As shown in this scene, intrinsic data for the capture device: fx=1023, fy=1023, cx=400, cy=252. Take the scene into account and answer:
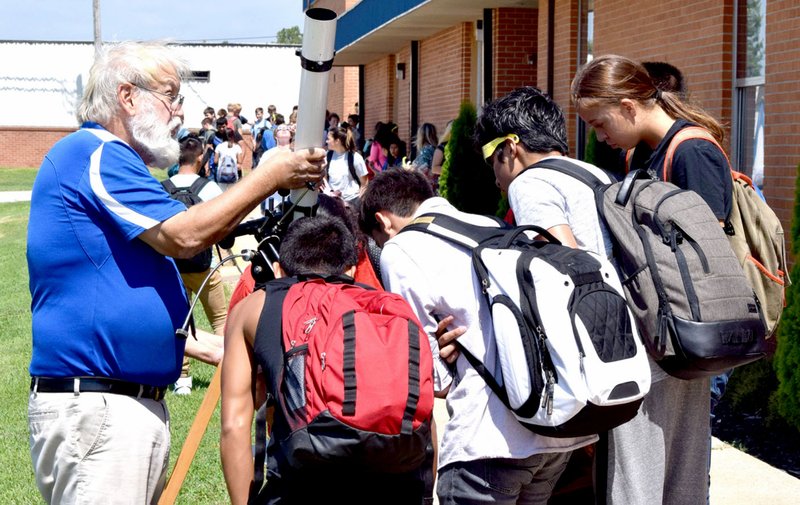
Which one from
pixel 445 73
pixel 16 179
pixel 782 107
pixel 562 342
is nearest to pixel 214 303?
pixel 782 107

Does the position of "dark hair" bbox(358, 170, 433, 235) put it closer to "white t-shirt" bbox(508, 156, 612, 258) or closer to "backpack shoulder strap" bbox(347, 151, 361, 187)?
"white t-shirt" bbox(508, 156, 612, 258)

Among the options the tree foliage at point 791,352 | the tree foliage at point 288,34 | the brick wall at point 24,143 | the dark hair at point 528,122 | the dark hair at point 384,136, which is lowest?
the tree foliage at point 791,352

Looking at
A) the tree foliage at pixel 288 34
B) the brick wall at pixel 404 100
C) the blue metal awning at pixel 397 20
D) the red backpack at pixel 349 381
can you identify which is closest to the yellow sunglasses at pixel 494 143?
the red backpack at pixel 349 381

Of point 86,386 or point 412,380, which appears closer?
point 412,380

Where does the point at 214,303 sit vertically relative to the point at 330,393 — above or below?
below

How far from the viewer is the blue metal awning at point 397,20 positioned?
15.5m

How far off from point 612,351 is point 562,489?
1016 mm

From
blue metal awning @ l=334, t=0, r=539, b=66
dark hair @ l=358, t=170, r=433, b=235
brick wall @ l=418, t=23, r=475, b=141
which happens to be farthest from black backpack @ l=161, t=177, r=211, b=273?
brick wall @ l=418, t=23, r=475, b=141

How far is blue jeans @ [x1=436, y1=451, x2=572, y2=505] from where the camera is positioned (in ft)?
9.98

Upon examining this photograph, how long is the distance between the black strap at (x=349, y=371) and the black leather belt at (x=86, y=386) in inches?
28.6

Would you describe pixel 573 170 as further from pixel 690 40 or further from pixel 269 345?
pixel 690 40

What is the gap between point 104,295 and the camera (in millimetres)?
3080

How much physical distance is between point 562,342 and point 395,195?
1168 mm

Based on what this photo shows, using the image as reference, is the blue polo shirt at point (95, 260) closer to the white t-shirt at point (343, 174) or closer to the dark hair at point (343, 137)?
the white t-shirt at point (343, 174)
